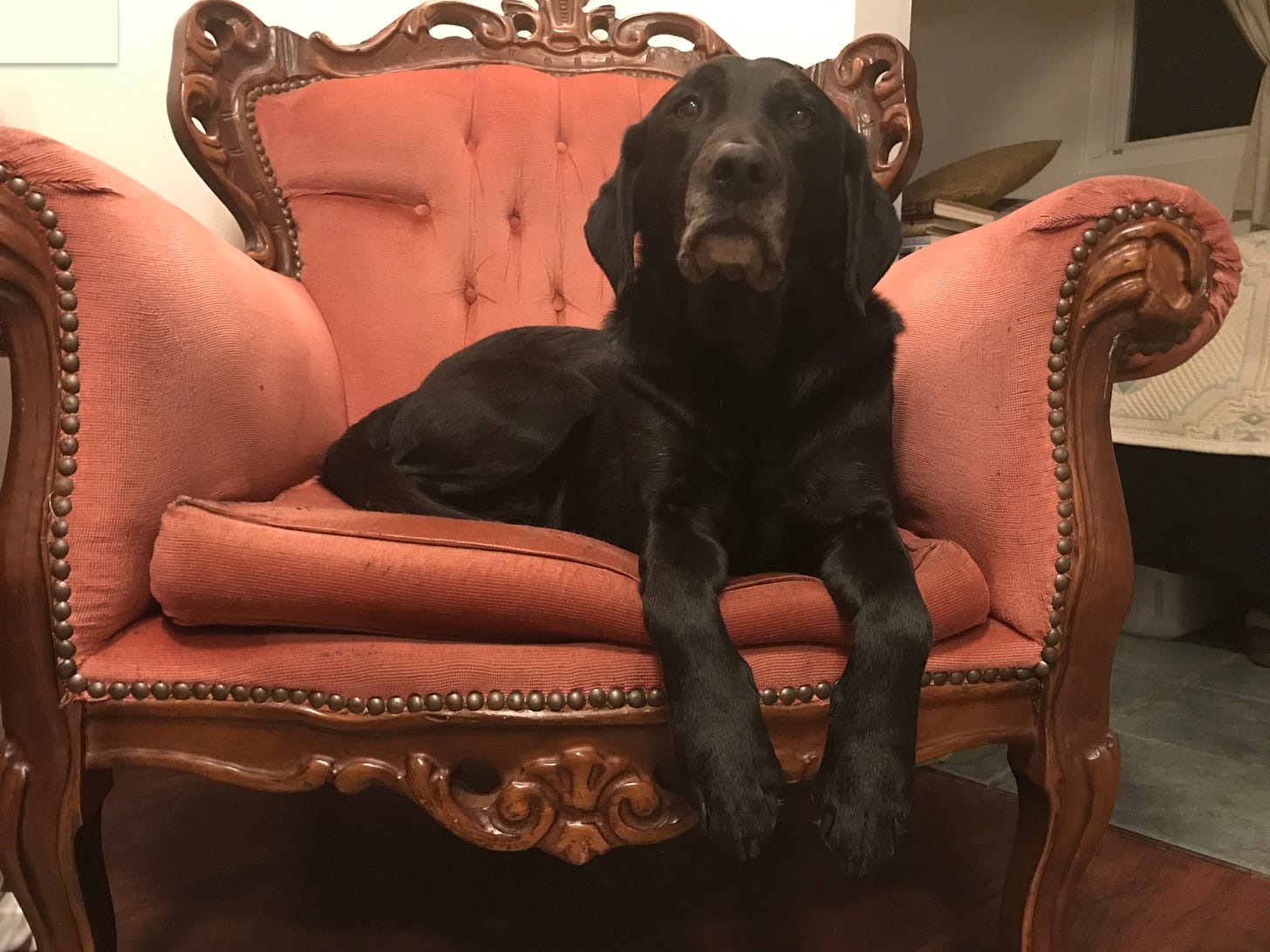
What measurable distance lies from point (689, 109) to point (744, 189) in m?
0.22

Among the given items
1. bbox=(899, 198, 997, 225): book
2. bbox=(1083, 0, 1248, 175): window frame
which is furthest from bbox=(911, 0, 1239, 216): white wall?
bbox=(899, 198, 997, 225): book

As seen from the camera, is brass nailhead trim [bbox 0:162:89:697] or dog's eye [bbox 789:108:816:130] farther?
dog's eye [bbox 789:108:816:130]

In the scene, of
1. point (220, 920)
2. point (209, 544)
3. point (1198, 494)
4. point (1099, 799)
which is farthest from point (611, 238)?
point (1198, 494)

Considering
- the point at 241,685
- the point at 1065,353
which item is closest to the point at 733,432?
the point at 1065,353

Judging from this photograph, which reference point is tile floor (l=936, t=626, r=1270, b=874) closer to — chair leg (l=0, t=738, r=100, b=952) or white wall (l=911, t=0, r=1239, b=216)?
chair leg (l=0, t=738, r=100, b=952)

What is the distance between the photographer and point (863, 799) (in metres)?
0.76

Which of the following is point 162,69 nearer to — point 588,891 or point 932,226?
point 588,891

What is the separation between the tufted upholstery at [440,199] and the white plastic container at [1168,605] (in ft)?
5.78

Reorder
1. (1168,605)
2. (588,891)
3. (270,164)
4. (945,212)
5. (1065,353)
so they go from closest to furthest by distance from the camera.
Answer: (1065,353)
(588,891)
(270,164)
(945,212)
(1168,605)

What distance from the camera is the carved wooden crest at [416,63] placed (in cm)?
148

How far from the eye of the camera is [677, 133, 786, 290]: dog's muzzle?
36.0 inches

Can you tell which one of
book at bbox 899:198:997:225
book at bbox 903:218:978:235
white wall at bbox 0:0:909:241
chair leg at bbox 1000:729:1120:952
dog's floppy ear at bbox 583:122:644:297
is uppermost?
white wall at bbox 0:0:909:241

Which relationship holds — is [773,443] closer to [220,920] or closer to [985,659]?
[985,659]

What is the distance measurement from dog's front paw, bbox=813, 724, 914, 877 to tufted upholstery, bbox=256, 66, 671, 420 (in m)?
1.03
